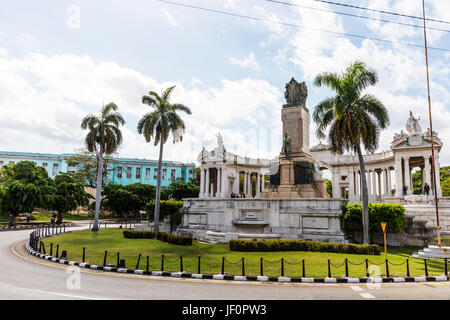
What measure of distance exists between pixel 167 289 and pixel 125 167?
82893mm

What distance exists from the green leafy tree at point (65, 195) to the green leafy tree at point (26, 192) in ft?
5.24

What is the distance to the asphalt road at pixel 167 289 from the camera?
9.35 metres

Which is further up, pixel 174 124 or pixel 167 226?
pixel 174 124

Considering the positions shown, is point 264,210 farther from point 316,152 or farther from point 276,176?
point 316,152

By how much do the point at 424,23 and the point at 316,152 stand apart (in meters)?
43.0

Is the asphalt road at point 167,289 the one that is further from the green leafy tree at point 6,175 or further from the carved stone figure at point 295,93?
the green leafy tree at point 6,175

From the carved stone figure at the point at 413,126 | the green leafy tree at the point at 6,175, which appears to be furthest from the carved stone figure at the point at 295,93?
the green leafy tree at the point at 6,175

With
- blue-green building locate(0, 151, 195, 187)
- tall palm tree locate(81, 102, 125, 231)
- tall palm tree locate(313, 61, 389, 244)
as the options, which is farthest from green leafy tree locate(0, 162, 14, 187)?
tall palm tree locate(313, 61, 389, 244)

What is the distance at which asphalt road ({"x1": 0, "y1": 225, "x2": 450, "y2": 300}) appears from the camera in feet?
30.7

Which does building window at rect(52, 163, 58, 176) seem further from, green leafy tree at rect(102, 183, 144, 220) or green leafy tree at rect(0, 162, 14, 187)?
green leafy tree at rect(102, 183, 144, 220)

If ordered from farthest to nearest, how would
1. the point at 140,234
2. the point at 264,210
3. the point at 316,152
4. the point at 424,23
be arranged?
1. the point at 316,152
2. the point at 140,234
3. the point at 264,210
4. the point at 424,23

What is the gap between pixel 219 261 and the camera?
15.8 metres

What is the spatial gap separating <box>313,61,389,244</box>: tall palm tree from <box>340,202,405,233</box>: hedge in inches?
80.9

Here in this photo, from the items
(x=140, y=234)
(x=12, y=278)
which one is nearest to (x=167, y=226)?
(x=140, y=234)
